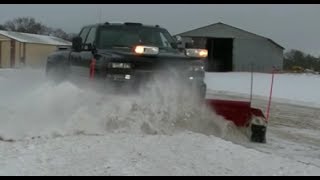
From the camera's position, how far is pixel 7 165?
6.38 meters

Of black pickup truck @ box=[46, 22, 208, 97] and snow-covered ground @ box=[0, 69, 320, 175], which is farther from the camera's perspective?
black pickup truck @ box=[46, 22, 208, 97]

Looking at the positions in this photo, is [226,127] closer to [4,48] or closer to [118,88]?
[118,88]

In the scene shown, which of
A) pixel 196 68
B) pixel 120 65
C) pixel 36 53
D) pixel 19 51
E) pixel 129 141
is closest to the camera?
pixel 129 141

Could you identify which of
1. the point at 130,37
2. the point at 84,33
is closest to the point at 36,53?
the point at 84,33

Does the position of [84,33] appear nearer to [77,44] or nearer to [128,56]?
[77,44]

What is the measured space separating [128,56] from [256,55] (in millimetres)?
53612

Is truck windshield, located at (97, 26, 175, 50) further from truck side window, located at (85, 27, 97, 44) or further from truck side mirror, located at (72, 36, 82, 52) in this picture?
truck side mirror, located at (72, 36, 82, 52)

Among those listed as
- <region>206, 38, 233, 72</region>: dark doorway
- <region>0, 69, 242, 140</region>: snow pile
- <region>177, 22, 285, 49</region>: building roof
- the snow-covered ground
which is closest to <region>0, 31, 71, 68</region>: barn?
<region>177, 22, 285, 49</region>: building roof

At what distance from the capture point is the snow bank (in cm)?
616

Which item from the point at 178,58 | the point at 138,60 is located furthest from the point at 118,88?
the point at 178,58

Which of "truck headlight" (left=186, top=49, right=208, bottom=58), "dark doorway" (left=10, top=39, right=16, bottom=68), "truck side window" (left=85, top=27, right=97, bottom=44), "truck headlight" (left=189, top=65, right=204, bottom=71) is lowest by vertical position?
"dark doorway" (left=10, top=39, right=16, bottom=68)

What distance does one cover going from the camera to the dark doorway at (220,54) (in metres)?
60.1

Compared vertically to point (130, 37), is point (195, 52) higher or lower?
lower

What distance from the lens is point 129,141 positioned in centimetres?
782
